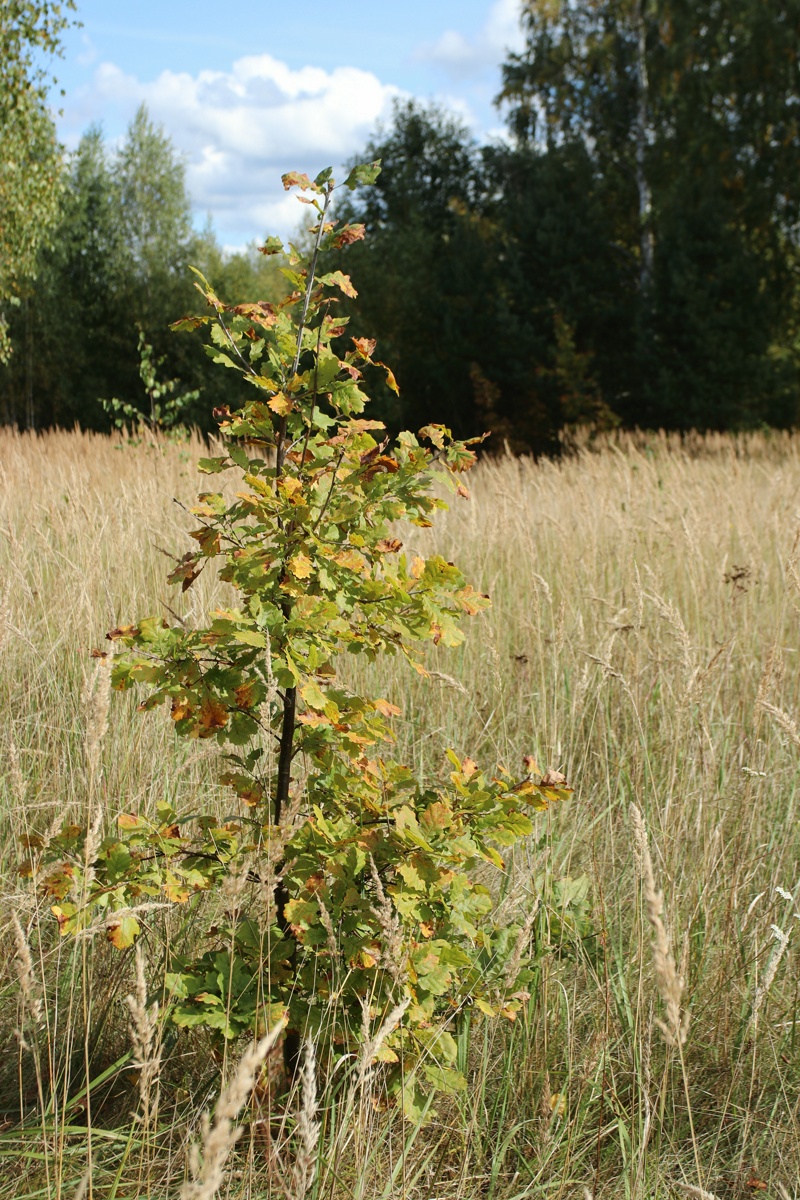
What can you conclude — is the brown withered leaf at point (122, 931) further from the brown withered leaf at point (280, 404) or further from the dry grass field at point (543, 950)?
the brown withered leaf at point (280, 404)

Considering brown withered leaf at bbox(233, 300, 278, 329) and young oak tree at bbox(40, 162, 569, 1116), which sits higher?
brown withered leaf at bbox(233, 300, 278, 329)

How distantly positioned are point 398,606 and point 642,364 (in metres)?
18.4

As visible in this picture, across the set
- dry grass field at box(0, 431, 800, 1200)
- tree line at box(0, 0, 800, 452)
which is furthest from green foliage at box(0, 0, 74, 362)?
dry grass field at box(0, 431, 800, 1200)

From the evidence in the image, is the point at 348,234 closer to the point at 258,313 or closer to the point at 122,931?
the point at 258,313

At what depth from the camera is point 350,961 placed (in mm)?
1443

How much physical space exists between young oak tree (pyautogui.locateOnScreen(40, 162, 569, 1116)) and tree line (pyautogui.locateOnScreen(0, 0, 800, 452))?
15.7m

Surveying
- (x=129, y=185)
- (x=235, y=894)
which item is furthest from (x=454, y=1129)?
(x=129, y=185)

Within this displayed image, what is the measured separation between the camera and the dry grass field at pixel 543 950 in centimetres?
148

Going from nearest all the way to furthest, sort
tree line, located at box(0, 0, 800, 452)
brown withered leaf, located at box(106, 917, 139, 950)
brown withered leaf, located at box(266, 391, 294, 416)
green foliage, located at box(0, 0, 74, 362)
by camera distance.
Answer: brown withered leaf, located at box(106, 917, 139, 950), brown withered leaf, located at box(266, 391, 294, 416), green foliage, located at box(0, 0, 74, 362), tree line, located at box(0, 0, 800, 452)

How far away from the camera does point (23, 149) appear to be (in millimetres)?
13547

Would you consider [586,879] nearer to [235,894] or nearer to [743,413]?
[235,894]

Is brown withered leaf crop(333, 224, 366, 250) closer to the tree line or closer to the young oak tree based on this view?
the young oak tree

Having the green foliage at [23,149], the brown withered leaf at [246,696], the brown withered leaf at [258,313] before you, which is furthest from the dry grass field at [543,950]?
the green foliage at [23,149]

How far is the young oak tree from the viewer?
4.71ft
